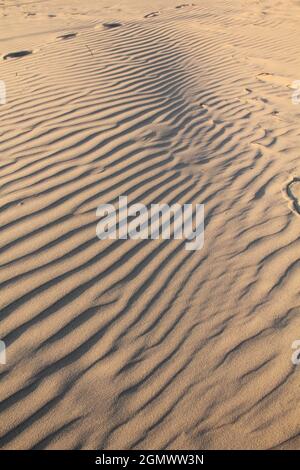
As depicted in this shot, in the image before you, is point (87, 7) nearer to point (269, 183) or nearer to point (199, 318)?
point (269, 183)

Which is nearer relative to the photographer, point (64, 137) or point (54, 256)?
point (54, 256)

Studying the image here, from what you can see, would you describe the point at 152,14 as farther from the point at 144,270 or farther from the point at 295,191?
the point at 144,270

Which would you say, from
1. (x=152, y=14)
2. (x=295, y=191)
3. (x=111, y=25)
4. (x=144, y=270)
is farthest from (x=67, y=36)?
(x=144, y=270)

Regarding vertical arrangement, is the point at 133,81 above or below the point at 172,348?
above

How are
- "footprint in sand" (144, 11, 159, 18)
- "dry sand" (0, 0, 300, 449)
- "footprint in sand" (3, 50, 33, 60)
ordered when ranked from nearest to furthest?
"dry sand" (0, 0, 300, 449), "footprint in sand" (3, 50, 33, 60), "footprint in sand" (144, 11, 159, 18)

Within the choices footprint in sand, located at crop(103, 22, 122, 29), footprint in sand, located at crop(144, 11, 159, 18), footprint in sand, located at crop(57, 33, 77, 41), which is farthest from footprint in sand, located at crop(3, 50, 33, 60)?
footprint in sand, located at crop(144, 11, 159, 18)

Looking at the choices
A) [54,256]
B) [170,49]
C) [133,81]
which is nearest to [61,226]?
[54,256]

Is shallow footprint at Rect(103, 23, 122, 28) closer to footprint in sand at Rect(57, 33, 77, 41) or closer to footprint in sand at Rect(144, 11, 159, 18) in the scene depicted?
footprint in sand at Rect(57, 33, 77, 41)
